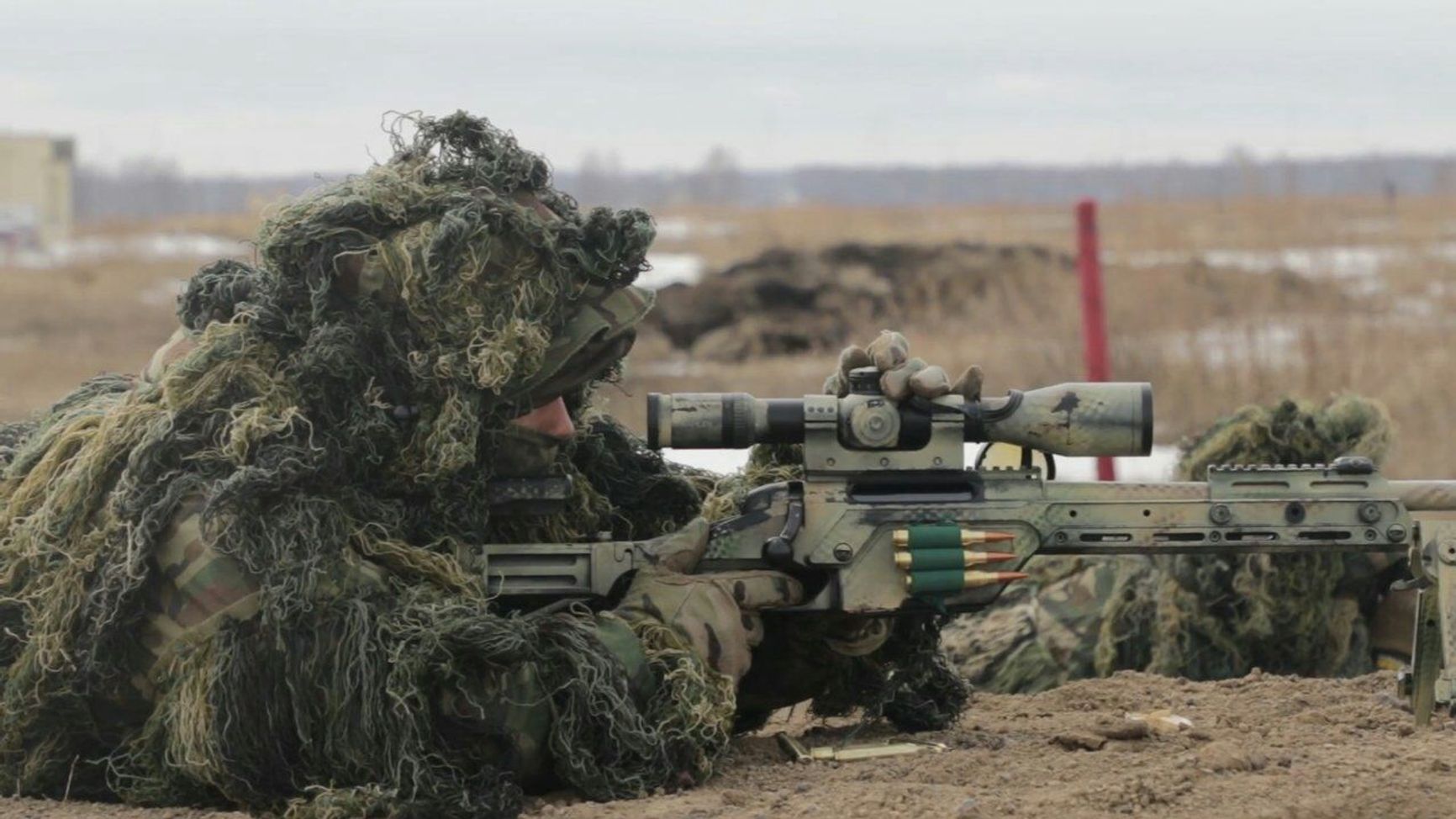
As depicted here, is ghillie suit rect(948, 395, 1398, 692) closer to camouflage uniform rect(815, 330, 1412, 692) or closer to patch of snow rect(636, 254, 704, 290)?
camouflage uniform rect(815, 330, 1412, 692)

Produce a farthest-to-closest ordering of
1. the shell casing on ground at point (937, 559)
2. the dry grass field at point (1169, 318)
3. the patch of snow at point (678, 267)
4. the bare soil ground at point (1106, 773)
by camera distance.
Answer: the patch of snow at point (678, 267) < the dry grass field at point (1169, 318) < the shell casing on ground at point (937, 559) < the bare soil ground at point (1106, 773)

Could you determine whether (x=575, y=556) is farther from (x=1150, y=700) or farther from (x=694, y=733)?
(x=1150, y=700)

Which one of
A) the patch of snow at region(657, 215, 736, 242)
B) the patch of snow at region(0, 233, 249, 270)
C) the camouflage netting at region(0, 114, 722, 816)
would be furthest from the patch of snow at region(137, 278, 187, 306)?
the camouflage netting at region(0, 114, 722, 816)

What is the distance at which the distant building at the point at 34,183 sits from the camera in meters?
44.6

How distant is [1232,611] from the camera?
7.91 metres

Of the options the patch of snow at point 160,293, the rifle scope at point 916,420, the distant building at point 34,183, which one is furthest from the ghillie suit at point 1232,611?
the distant building at point 34,183

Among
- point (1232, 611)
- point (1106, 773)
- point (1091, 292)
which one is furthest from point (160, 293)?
point (1106, 773)

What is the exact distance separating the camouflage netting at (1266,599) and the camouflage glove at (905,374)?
218cm

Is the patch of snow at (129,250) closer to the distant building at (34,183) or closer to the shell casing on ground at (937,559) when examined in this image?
the distant building at (34,183)

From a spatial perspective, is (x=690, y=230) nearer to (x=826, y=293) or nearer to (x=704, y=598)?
(x=826, y=293)

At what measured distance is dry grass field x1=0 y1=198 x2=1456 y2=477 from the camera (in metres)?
15.4

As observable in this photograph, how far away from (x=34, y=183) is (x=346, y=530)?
44.0 m

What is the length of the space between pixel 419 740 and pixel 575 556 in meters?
0.67

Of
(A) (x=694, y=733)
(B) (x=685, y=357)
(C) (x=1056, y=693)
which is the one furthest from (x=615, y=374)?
(B) (x=685, y=357)
